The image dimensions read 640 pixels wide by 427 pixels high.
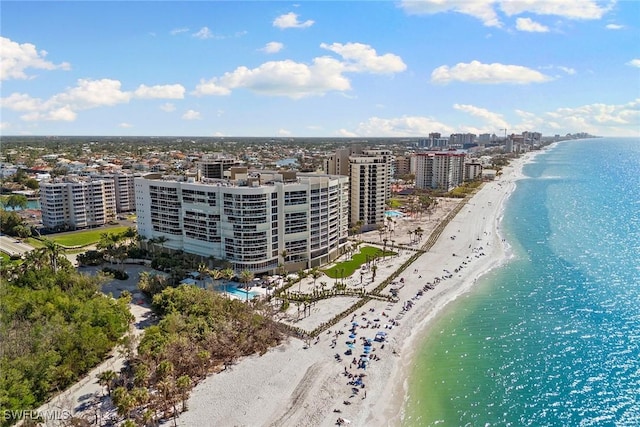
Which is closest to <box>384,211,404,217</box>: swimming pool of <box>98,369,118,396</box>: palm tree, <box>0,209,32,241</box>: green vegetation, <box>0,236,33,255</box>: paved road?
<box>0,236,33,255</box>: paved road

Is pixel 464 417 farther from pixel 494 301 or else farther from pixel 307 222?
pixel 307 222

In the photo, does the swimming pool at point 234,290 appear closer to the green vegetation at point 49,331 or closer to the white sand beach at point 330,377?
the white sand beach at point 330,377

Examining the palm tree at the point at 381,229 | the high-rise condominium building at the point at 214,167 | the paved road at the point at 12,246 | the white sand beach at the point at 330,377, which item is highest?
the high-rise condominium building at the point at 214,167

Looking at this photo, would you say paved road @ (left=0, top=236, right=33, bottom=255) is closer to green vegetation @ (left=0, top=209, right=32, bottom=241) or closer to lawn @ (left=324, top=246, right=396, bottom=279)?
green vegetation @ (left=0, top=209, right=32, bottom=241)

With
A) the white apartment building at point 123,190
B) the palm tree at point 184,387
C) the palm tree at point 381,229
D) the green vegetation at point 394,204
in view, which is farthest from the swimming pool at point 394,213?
the palm tree at point 184,387

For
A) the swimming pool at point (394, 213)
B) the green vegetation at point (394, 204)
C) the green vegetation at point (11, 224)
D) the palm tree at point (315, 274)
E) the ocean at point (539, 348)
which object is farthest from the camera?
the green vegetation at point (394, 204)

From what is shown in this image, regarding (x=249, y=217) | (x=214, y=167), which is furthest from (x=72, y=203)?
(x=249, y=217)

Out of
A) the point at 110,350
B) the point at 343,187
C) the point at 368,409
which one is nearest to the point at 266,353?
the point at 368,409

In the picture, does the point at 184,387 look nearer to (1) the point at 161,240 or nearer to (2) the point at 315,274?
(2) the point at 315,274
